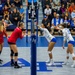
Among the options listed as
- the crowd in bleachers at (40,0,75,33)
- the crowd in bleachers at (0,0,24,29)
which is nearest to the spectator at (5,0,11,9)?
the crowd in bleachers at (0,0,24,29)

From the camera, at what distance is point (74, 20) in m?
22.9

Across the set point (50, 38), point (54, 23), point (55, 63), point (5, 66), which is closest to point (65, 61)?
point (55, 63)

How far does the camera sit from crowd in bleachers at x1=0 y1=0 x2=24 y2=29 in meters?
23.0

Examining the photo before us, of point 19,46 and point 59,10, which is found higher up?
point 59,10

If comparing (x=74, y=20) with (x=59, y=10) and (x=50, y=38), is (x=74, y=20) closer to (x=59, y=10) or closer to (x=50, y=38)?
(x=59, y=10)

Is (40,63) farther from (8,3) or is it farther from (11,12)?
(8,3)

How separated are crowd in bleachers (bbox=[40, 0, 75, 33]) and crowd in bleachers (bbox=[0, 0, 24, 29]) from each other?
201 centimetres

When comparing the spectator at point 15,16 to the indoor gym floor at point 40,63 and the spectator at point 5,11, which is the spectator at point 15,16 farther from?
the indoor gym floor at point 40,63

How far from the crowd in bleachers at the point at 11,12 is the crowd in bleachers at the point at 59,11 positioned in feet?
6.60

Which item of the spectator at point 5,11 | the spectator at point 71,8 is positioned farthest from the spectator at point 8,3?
the spectator at point 71,8

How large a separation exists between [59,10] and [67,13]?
129 cm

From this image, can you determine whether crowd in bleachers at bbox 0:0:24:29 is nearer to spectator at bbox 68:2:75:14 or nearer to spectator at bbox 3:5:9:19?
spectator at bbox 3:5:9:19

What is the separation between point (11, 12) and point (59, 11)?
395 centimetres

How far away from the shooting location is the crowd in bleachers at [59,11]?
22703 millimetres
